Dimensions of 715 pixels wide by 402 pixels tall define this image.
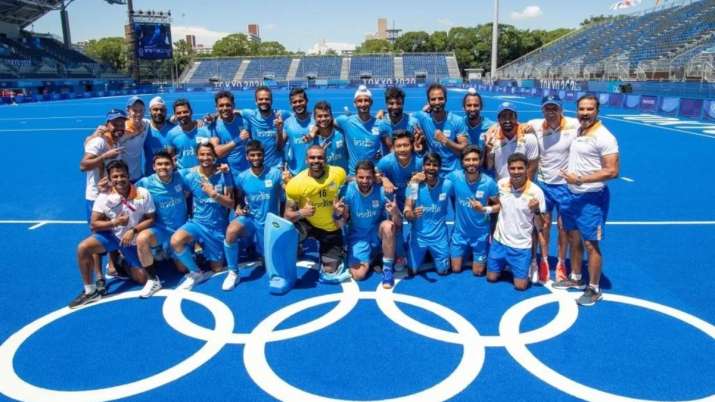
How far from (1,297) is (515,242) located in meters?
5.66

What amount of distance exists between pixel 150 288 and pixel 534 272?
425 centimetres

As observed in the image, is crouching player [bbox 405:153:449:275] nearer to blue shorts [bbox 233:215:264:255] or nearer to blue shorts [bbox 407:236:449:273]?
blue shorts [bbox 407:236:449:273]

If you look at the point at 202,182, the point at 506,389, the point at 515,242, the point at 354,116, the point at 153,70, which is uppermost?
the point at 153,70

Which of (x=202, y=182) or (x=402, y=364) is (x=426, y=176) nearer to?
(x=402, y=364)

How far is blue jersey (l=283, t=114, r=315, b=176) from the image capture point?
20.4 feet

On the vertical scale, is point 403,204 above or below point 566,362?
above

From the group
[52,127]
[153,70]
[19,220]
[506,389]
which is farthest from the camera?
[153,70]

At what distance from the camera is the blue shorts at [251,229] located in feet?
18.3

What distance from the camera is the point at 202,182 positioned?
551 centimetres

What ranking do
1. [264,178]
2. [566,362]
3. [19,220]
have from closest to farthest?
[566,362] < [264,178] < [19,220]

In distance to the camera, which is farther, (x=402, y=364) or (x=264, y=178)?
(x=264, y=178)

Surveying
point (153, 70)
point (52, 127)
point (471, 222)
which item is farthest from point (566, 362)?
point (153, 70)

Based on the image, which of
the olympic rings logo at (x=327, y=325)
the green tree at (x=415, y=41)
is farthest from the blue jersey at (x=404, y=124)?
the green tree at (x=415, y=41)

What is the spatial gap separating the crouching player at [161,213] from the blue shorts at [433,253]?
8.94 ft
